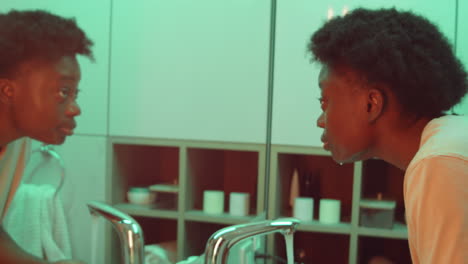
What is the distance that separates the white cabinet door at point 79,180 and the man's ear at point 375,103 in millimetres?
441

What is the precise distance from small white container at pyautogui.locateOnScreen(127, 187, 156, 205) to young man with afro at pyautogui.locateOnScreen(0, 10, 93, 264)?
25cm

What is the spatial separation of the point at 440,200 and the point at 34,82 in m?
0.47

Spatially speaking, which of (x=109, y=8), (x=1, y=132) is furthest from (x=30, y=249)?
(x=109, y=8)

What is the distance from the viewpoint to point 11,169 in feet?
2.43

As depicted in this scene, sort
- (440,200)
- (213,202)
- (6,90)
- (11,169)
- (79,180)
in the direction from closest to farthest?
(440,200) < (6,90) < (11,169) < (79,180) < (213,202)

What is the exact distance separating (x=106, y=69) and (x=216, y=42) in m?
0.22

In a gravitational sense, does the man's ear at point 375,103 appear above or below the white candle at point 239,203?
above

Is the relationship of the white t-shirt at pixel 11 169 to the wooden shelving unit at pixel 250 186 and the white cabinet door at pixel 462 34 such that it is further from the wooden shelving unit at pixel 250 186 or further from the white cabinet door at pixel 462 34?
the white cabinet door at pixel 462 34

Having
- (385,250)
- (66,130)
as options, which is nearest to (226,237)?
(66,130)

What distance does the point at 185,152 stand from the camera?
96 centimetres

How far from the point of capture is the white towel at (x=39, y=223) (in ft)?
2.44

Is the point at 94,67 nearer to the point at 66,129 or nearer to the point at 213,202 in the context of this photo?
the point at 66,129

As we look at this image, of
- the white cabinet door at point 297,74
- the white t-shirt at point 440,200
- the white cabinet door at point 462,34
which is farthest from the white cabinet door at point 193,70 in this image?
the white t-shirt at point 440,200

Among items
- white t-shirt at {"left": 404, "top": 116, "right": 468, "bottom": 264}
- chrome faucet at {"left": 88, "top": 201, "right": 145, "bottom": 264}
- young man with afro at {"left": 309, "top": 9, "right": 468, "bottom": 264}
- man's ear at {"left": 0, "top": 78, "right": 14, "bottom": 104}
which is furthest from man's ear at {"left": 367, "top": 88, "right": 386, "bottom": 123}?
man's ear at {"left": 0, "top": 78, "right": 14, "bottom": 104}
